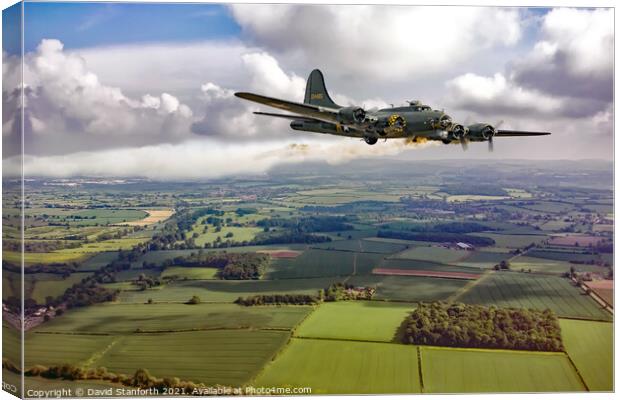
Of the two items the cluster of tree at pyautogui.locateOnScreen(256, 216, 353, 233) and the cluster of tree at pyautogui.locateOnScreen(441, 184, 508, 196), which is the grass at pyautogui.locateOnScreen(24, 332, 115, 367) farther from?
the cluster of tree at pyautogui.locateOnScreen(441, 184, 508, 196)

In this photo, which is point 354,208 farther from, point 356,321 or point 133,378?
point 133,378

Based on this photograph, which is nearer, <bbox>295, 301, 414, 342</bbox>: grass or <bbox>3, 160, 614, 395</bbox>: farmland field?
<bbox>3, 160, 614, 395</bbox>: farmland field

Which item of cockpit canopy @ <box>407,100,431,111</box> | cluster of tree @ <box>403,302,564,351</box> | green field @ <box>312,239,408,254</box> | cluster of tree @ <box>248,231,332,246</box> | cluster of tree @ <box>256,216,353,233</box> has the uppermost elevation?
cockpit canopy @ <box>407,100,431,111</box>

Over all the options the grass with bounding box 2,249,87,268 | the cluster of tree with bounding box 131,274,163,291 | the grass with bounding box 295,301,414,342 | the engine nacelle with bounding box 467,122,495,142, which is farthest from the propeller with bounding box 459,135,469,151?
the grass with bounding box 2,249,87,268

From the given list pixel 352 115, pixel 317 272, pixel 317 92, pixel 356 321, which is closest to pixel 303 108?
pixel 352 115

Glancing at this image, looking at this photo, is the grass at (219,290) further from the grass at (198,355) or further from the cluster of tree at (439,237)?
the cluster of tree at (439,237)
